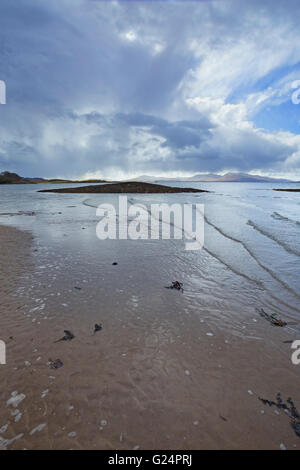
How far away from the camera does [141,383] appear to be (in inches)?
135

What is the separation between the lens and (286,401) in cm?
321

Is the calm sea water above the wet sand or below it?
above

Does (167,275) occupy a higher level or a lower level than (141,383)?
higher

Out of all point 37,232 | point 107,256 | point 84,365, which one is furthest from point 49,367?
point 37,232

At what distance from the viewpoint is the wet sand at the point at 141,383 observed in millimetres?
2734

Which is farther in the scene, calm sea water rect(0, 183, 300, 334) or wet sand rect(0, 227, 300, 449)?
calm sea water rect(0, 183, 300, 334)

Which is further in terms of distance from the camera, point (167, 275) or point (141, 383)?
point (167, 275)

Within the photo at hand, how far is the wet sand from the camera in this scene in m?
2.73

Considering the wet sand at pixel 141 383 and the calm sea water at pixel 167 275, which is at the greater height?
the calm sea water at pixel 167 275

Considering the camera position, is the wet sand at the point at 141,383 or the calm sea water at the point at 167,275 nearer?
the wet sand at the point at 141,383

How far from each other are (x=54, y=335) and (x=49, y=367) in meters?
0.82
